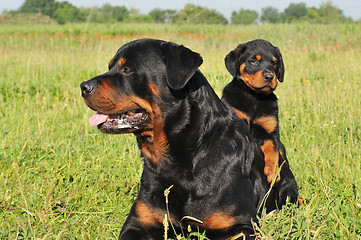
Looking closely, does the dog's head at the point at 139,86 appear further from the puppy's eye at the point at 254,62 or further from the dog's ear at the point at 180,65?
the puppy's eye at the point at 254,62

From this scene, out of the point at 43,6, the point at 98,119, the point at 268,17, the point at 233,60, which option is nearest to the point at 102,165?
the point at 98,119

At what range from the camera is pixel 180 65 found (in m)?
2.44

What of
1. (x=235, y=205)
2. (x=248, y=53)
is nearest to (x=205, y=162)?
(x=235, y=205)

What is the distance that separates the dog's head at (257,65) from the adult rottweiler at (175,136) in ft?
4.86

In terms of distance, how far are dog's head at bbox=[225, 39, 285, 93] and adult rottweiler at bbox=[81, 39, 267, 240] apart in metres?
1.48

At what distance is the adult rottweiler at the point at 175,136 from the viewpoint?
2.42 meters

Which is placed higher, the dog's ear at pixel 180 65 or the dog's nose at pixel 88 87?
the dog's ear at pixel 180 65

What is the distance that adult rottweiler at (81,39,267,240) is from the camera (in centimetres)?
242

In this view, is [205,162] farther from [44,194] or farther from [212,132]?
[44,194]

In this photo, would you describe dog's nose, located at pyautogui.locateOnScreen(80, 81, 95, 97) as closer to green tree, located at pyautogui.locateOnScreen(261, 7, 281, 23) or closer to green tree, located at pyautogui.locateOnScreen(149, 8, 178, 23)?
green tree, located at pyautogui.locateOnScreen(149, 8, 178, 23)

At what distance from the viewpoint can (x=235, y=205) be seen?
2393 millimetres

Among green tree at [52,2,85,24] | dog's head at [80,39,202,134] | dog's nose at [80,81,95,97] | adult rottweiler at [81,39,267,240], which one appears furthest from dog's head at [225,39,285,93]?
green tree at [52,2,85,24]

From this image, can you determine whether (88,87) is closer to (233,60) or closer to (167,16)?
(233,60)

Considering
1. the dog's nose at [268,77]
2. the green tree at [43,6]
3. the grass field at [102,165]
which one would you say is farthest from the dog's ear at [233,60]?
the green tree at [43,6]
